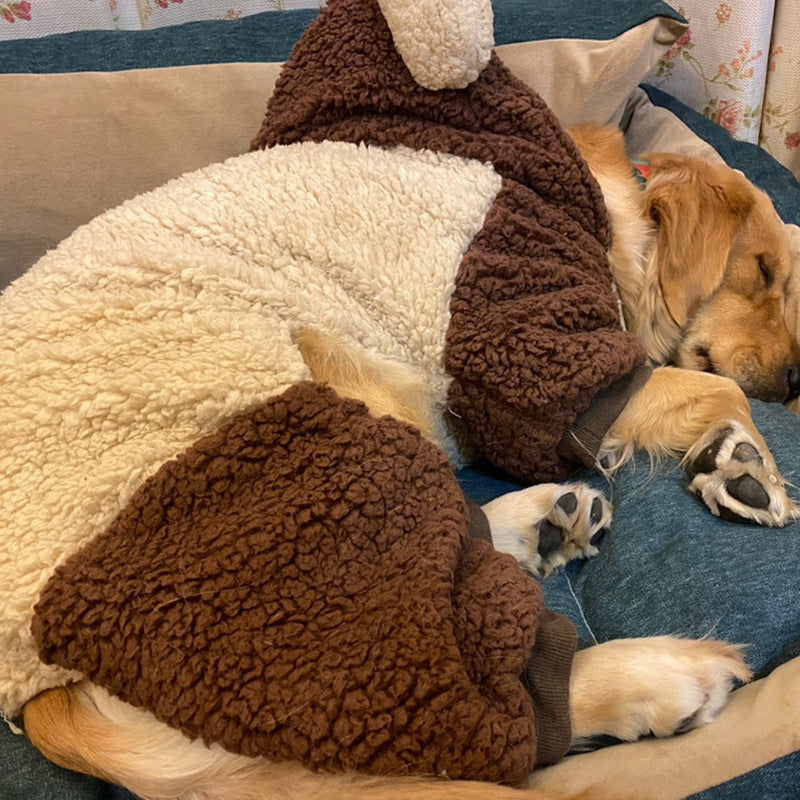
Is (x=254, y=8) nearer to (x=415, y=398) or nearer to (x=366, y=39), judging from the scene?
(x=366, y=39)

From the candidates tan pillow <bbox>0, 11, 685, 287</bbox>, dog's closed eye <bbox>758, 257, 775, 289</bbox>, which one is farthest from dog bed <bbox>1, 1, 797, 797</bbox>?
tan pillow <bbox>0, 11, 685, 287</bbox>

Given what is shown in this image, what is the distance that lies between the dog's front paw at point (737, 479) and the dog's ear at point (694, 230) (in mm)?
357

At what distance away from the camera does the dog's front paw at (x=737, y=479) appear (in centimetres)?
116

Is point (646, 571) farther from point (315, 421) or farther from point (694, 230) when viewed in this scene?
point (694, 230)

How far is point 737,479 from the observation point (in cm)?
119

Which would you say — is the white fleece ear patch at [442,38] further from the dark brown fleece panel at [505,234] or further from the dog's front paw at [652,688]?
the dog's front paw at [652,688]

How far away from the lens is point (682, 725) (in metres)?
0.92

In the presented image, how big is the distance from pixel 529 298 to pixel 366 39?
0.57m

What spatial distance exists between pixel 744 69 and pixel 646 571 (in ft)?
5.01

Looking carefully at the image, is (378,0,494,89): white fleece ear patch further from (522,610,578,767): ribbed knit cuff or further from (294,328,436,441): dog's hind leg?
(522,610,578,767): ribbed knit cuff

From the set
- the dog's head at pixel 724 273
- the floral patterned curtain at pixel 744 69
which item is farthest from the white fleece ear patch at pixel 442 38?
the floral patterned curtain at pixel 744 69

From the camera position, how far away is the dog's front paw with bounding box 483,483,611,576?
3.98ft

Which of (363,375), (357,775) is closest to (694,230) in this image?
(363,375)

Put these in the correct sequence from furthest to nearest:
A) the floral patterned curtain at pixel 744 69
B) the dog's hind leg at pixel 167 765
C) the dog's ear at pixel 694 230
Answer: the floral patterned curtain at pixel 744 69
the dog's ear at pixel 694 230
the dog's hind leg at pixel 167 765
